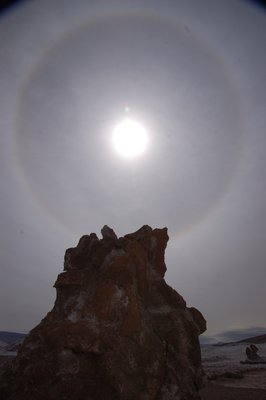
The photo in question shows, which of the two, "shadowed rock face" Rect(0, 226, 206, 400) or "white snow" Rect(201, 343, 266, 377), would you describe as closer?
"shadowed rock face" Rect(0, 226, 206, 400)

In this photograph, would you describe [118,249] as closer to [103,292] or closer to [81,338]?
[103,292]

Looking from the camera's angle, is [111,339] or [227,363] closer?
[111,339]

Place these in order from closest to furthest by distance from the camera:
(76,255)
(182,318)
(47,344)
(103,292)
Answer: (47,344) → (103,292) → (182,318) → (76,255)

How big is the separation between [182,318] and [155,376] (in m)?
5.42

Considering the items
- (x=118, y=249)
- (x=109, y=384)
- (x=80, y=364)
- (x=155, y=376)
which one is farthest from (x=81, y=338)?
(x=118, y=249)

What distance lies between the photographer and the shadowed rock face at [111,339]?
1933 centimetres

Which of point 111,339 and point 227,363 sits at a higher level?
point 111,339

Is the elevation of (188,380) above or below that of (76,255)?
below

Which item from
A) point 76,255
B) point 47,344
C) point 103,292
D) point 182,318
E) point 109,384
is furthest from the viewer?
point 76,255

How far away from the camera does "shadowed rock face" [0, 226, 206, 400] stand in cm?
1933

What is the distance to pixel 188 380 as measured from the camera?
72.8 feet

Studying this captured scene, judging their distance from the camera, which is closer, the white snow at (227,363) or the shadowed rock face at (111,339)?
the shadowed rock face at (111,339)

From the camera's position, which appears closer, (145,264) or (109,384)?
(109,384)

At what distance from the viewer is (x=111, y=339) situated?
20.6 metres
